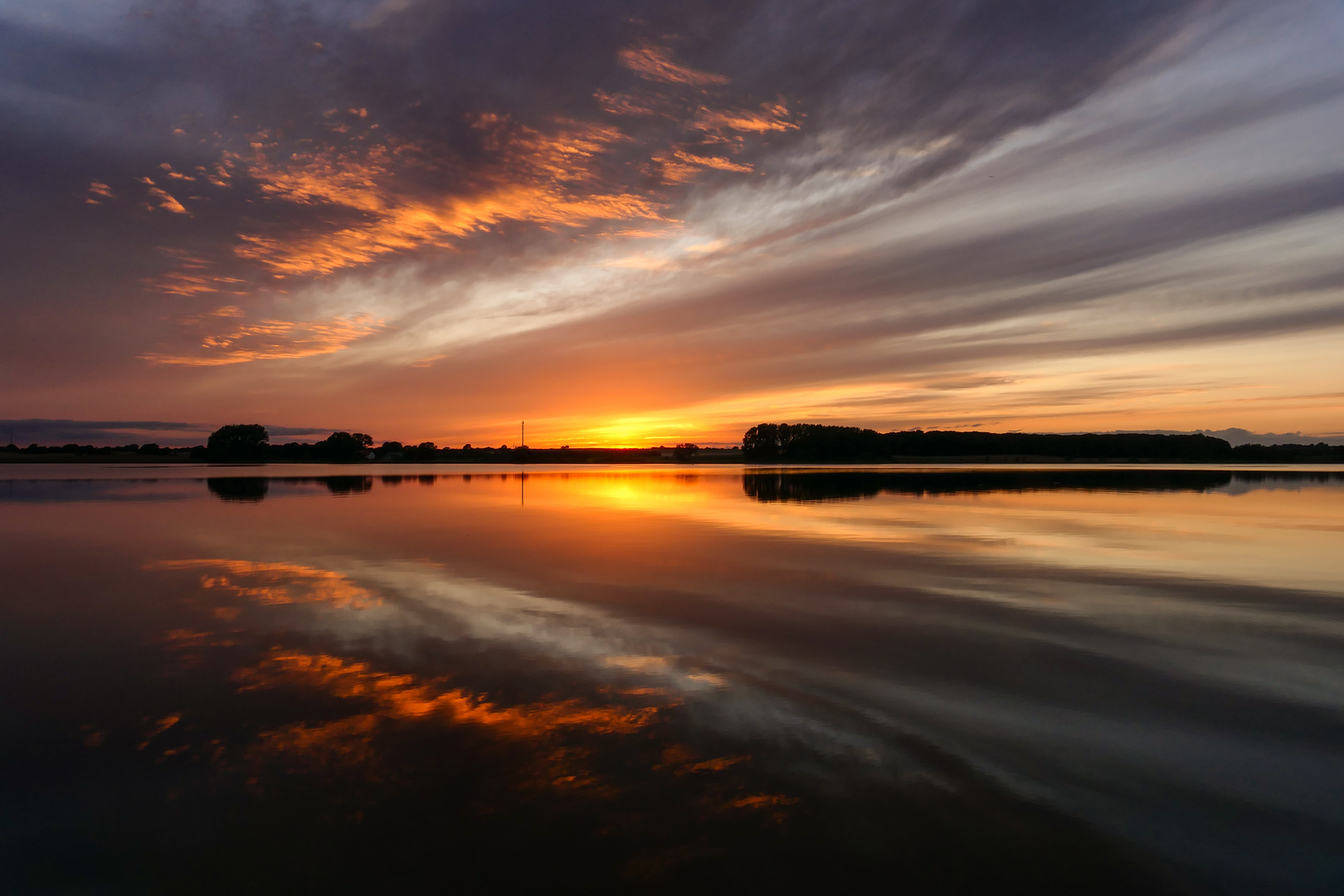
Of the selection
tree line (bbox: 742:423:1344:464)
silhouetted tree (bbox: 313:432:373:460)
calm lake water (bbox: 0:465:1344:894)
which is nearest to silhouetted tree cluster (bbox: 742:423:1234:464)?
tree line (bbox: 742:423:1344:464)

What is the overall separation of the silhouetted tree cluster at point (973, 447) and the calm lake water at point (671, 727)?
12083 cm

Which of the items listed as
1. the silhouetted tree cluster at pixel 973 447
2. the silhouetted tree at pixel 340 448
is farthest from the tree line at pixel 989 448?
the silhouetted tree at pixel 340 448

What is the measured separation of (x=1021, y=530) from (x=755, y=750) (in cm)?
1615

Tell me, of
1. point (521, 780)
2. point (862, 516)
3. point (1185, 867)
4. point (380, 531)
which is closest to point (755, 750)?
point (521, 780)

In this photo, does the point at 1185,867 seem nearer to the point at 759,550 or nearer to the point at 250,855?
the point at 250,855

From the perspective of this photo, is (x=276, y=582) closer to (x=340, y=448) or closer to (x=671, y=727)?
(x=671, y=727)

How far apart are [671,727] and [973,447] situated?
497 feet

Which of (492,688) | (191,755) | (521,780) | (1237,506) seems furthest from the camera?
(1237,506)

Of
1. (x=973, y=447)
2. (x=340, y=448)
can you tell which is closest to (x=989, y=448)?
(x=973, y=447)

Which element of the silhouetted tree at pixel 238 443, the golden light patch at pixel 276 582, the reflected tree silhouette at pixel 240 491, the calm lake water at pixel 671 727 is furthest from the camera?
the silhouetted tree at pixel 238 443

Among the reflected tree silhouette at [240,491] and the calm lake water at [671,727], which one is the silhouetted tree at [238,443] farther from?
the calm lake water at [671,727]

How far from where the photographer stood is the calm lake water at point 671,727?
3.92 m

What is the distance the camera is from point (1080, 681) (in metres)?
6.78

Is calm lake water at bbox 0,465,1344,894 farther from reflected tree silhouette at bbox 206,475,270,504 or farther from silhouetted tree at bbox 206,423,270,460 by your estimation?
silhouetted tree at bbox 206,423,270,460
